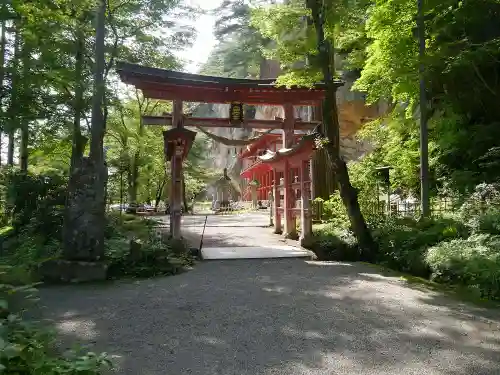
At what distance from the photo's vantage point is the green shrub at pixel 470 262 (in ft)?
17.1

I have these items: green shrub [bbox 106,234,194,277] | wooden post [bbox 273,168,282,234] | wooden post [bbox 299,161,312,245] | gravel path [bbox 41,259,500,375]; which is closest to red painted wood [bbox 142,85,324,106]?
wooden post [bbox 273,168,282,234]

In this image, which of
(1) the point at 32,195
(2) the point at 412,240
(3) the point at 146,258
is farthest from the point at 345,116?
(3) the point at 146,258

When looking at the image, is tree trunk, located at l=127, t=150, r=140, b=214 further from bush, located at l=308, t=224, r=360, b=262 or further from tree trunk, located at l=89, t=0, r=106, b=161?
bush, located at l=308, t=224, r=360, b=262

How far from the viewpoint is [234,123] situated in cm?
1179

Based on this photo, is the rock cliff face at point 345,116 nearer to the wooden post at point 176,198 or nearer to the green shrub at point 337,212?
the green shrub at point 337,212

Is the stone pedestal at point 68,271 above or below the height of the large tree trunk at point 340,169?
below

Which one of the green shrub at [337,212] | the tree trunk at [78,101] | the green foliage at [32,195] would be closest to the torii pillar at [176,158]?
the tree trunk at [78,101]

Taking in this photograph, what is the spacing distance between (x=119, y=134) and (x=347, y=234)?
13.8 meters

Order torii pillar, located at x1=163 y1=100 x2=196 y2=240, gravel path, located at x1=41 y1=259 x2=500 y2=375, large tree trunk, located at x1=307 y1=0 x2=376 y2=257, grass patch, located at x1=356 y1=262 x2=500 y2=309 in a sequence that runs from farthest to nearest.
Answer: torii pillar, located at x1=163 y1=100 x2=196 y2=240 → large tree trunk, located at x1=307 y1=0 x2=376 y2=257 → grass patch, located at x1=356 y1=262 x2=500 y2=309 → gravel path, located at x1=41 y1=259 x2=500 y2=375

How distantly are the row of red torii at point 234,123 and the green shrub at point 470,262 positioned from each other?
12.2 feet

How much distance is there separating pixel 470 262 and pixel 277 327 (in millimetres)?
3518

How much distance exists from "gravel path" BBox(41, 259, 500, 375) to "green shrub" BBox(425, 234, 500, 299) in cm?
73

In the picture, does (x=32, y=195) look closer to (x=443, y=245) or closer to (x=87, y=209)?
(x=87, y=209)

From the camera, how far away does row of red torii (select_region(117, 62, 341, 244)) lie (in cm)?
952
